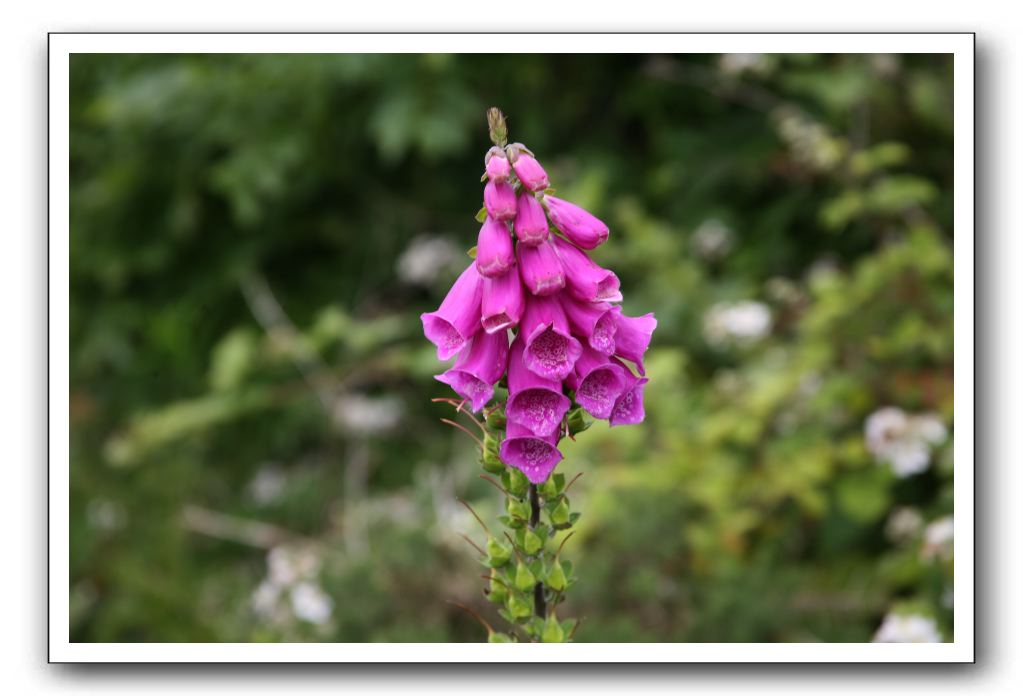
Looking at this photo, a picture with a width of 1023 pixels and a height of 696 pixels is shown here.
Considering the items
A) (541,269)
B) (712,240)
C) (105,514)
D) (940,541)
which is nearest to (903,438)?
(940,541)

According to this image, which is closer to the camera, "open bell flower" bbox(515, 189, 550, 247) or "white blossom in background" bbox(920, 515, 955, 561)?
"open bell flower" bbox(515, 189, 550, 247)

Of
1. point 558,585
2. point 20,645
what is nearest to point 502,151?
point 558,585

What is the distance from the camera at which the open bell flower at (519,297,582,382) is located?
1377 mm

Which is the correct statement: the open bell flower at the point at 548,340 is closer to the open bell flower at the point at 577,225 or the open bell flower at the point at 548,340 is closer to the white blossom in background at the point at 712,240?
the open bell flower at the point at 577,225

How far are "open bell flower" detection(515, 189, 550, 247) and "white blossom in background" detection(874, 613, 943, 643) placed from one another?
1.68 meters

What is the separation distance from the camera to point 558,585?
1456 millimetres

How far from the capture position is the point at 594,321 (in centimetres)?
141

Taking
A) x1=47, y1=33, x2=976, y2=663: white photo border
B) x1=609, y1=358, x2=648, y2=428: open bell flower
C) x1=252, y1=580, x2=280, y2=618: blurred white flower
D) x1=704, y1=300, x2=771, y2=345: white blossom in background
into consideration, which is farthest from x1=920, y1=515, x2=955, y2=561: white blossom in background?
x1=252, y1=580, x2=280, y2=618: blurred white flower

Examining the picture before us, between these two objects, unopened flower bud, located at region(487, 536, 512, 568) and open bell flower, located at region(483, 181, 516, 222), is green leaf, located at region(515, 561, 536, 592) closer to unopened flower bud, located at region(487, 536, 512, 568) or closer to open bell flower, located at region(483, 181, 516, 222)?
unopened flower bud, located at region(487, 536, 512, 568)

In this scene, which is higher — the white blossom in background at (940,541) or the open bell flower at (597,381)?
the open bell flower at (597,381)

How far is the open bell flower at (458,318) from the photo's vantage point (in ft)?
4.74
